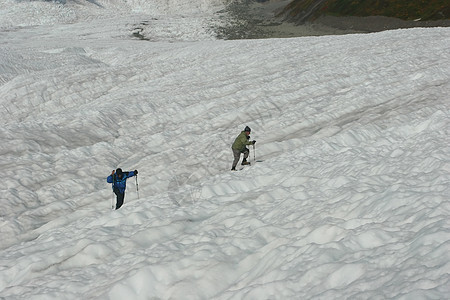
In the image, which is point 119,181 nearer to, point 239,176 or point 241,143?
point 239,176

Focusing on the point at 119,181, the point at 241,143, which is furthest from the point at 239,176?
the point at 119,181

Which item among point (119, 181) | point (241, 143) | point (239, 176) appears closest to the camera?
point (119, 181)

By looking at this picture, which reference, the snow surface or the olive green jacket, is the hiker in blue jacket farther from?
the olive green jacket

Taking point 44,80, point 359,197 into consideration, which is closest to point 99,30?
point 44,80

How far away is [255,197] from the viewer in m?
11.7

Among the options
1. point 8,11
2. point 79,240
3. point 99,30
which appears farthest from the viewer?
point 8,11

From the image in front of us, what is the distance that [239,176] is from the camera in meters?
14.3

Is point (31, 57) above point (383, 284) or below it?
above

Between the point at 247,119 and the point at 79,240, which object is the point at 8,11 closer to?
the point at 247,119

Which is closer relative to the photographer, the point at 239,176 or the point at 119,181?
the point at 119,181

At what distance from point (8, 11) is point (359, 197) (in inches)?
4413

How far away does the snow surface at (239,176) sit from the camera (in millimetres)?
7195

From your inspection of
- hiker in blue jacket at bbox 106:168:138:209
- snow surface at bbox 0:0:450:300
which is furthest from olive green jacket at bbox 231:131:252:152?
hiker in blue jacket at bbox 106:168:138:209

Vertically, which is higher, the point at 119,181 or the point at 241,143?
the point at 241,143
